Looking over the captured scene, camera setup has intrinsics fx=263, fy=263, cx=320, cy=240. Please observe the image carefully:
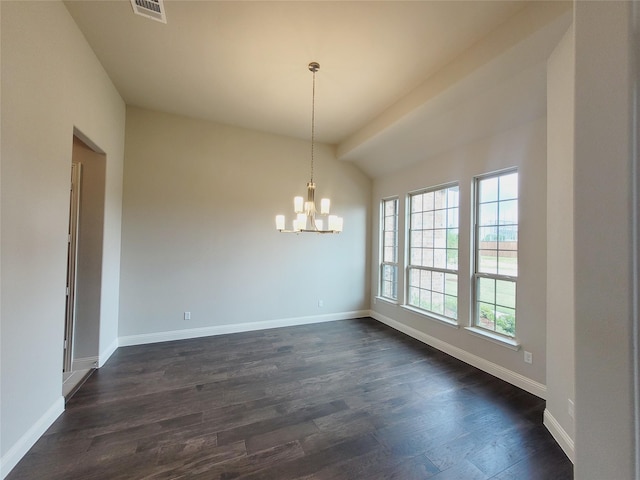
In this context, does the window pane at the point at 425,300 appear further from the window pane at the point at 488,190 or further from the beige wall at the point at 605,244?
the beige wall at the point at 605,244

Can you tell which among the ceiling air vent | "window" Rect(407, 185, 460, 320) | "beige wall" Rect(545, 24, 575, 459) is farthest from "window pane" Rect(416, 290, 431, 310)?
the ceiling air vent

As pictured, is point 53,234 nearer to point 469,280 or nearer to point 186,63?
point 186,63

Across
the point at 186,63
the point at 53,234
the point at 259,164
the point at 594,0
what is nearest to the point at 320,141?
the point at 259,164

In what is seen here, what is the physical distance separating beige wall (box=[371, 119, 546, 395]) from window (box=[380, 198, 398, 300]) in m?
1.04

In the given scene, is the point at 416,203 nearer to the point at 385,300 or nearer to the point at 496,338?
the point at 385,300

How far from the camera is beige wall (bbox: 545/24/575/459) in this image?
1.90m

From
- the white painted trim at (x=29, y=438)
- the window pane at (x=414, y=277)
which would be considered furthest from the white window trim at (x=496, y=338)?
the white painted trim at (x=29, y=438)

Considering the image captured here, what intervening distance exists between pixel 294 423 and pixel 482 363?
2.35 meters

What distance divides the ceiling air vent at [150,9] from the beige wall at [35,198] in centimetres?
58

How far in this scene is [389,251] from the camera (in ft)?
16.9

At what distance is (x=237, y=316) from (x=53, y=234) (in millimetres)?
2691

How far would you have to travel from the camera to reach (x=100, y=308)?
122 inches

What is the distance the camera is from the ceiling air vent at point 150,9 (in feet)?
6.96

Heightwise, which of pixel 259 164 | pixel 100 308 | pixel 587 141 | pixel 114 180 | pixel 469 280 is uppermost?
pixel 259 164
